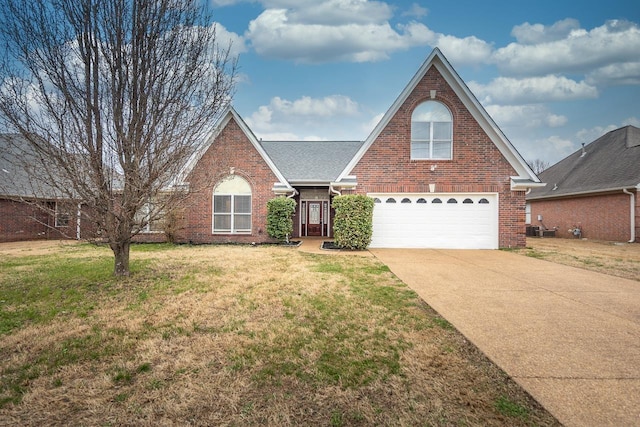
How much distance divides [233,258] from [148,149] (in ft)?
15.7

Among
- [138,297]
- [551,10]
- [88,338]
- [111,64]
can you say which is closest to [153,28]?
[111,64]

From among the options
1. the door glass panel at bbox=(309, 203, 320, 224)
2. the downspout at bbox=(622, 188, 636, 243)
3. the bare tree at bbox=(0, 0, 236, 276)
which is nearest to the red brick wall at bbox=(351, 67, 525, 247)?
the door glass panel at bbox=(309, 203, 320, 224)

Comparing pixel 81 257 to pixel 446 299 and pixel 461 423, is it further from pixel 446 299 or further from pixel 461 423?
pixel 461 423

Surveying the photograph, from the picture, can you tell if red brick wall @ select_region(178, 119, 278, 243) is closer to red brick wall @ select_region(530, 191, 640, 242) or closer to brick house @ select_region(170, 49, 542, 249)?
brick house @ select_region(170, 49, 542, 249)

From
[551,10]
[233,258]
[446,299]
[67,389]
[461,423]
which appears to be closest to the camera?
[461,423]

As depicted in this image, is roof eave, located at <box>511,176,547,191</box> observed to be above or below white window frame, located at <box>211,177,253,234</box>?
above

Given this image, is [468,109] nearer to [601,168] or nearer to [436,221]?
[436,221]

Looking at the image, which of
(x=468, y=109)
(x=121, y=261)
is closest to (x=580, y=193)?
(x=468, y=109)

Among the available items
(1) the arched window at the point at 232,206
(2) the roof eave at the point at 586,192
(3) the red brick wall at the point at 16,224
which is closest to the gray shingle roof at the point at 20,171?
(3) the red brick wall at the point at 16,224

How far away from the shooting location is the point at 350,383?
2891 millimetres

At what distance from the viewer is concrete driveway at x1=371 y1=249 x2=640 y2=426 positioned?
106 inches

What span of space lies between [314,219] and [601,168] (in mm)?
17260

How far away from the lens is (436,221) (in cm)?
1362

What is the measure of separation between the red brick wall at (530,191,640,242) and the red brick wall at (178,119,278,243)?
17.5 m
